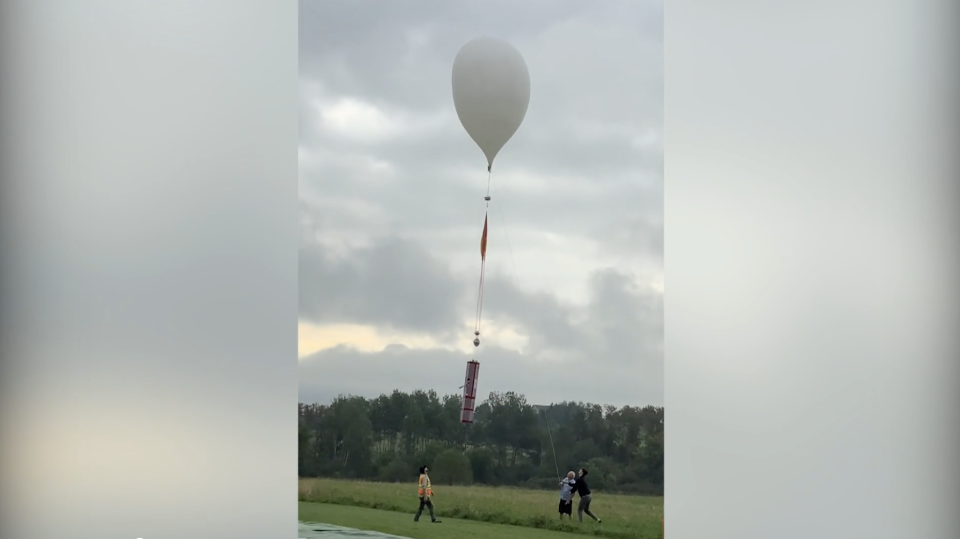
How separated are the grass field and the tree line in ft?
1.01

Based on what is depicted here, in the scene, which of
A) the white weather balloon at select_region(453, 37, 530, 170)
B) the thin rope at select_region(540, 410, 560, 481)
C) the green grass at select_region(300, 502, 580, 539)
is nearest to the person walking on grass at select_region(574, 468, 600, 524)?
the green grass at select_region(300, 502, 580, 539)

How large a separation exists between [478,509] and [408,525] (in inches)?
60.4

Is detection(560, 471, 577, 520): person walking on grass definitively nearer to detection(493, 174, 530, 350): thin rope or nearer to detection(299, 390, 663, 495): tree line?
detection(299, 390, 663, 495): tree line

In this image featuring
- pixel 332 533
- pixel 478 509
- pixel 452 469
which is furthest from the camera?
pixel 452 469

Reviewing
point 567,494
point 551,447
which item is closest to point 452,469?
point 551,447

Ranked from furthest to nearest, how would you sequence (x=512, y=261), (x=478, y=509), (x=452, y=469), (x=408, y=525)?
(x=512, y=261) < (x=452, y=469) < (x=478, y=509) < (x=408, y=525)

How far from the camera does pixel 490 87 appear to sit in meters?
5.25

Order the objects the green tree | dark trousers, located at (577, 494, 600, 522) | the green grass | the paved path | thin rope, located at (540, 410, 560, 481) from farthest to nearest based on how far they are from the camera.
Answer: thin rope, located at (540, 410, 560, 481) < the green tree < dark trousers, located at (577, 494, 600, 522) < the green grass < the paved path

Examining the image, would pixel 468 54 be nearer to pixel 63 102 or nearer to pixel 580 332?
pixel 63 102

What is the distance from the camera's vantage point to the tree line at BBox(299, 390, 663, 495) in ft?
32.1

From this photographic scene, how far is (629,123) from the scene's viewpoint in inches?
382

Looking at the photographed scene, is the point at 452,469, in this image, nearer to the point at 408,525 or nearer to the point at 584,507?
the point at 408,525

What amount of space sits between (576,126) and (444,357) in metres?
3.00

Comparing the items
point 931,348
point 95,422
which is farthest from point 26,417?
point 931,348
